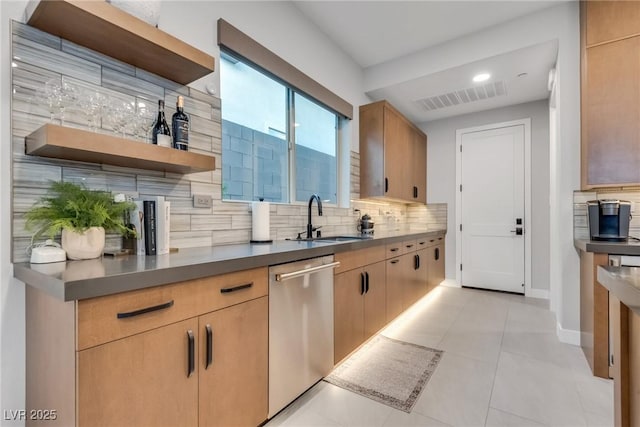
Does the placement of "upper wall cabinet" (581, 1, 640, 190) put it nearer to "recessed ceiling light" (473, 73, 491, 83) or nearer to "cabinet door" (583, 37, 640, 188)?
"cabinet door" (583, 37, 640, 188)

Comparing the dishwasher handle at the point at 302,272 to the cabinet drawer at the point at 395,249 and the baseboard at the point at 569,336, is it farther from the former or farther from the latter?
the baseboard at the point at 569,336

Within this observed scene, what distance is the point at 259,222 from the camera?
7.09ft

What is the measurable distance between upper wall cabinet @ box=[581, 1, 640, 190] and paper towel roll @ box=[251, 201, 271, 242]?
251 centimetres

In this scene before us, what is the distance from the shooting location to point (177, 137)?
5.28 ft

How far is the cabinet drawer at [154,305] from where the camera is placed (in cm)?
89

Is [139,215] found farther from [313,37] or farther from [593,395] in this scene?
[593,395]

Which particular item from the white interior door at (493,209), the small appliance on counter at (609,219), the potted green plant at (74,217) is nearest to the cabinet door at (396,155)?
Result: the white interior door at (493,209)

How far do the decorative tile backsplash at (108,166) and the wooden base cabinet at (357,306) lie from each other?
0.72 meters

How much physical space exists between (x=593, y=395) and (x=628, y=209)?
54.6 inches

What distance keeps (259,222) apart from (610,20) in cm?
299

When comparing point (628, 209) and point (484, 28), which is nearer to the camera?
point (628, 209)

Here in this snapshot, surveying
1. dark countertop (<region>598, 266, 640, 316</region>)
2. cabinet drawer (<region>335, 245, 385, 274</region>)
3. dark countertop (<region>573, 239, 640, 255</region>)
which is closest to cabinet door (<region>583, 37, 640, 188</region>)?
dark countertop (<region>573, 239, 640, 255</region>)

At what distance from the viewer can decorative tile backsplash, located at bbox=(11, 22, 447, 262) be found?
123cm

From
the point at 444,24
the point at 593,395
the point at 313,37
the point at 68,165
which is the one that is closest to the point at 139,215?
the point at 68,165
